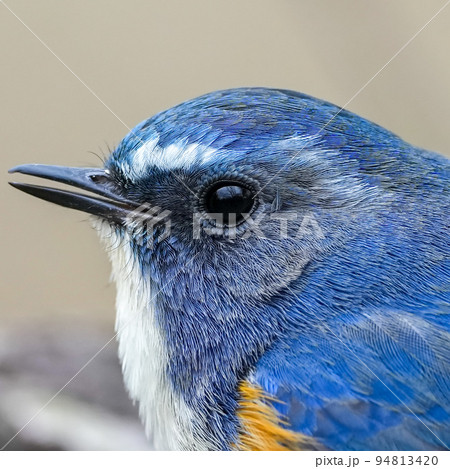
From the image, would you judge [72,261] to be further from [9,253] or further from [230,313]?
[230,313]

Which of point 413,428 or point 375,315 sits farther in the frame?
point 375,315

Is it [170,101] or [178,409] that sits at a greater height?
[170,101]

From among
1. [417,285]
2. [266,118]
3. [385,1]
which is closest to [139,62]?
[385,1]

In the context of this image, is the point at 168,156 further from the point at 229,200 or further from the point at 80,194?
the point at 80,194

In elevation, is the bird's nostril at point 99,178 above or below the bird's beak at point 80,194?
above

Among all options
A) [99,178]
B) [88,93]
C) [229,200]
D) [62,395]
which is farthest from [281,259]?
[88,93]

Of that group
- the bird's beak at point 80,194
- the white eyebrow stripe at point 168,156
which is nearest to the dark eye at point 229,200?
the white eyebrow stripe at point 168,156

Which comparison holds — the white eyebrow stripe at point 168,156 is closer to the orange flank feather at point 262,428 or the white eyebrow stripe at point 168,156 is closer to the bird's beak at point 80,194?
the bird's beak at point 80,194
